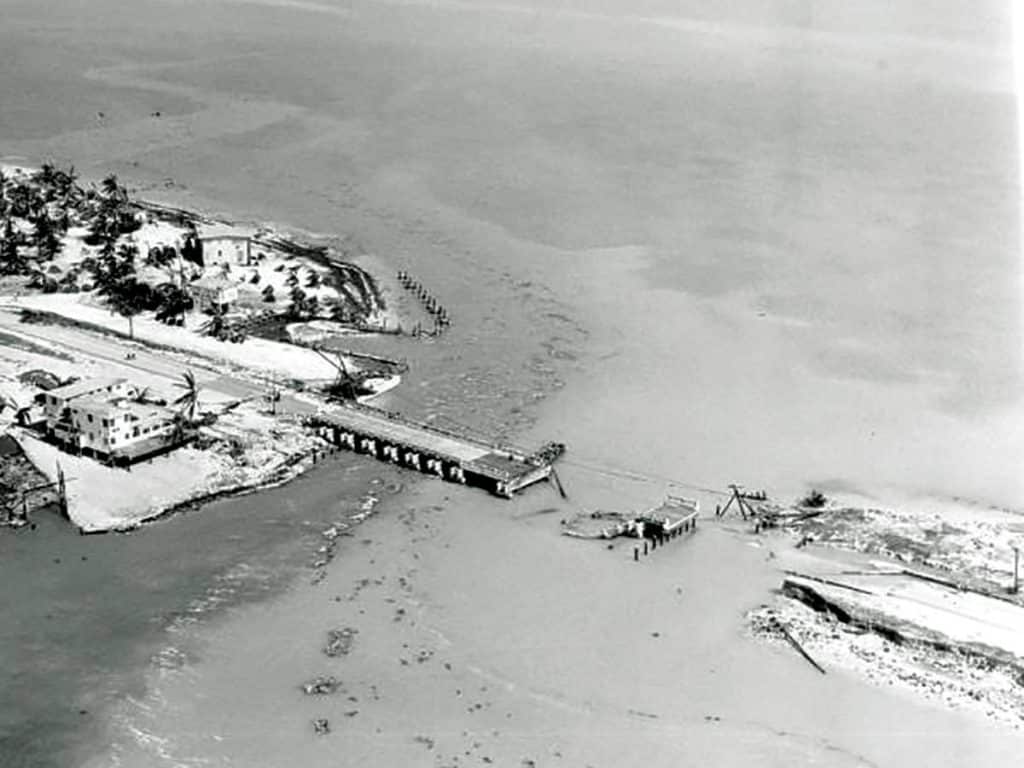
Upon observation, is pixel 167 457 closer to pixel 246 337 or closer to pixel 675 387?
pixel 246 337

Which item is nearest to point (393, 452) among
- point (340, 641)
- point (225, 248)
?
point (340, 641)

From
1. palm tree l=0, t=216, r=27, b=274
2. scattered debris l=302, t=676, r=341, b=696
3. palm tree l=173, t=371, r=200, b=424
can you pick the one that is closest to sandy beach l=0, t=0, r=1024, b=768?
scattered debris l=302, t=676, r=341, b=696

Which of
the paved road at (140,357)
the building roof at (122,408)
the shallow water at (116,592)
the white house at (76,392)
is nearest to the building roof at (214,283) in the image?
the paved road at (140,357)

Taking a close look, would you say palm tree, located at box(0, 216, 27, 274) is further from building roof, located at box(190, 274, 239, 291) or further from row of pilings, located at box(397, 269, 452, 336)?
row of pilings, located at box(397, 269, 452, 336)

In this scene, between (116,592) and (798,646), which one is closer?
(798,646)

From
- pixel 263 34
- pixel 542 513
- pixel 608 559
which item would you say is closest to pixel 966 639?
pixel 608 559

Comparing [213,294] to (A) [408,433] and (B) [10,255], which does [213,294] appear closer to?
(B) [10,255]
